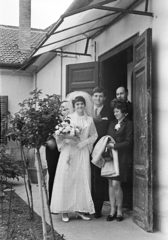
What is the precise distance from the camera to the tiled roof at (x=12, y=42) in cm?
839

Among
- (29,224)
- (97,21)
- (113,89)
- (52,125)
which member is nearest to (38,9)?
(97,21)

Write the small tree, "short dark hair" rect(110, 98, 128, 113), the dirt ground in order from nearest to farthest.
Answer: the small tree → the dirt ground → "short dark hair" rect(110, 98, 128, 113)

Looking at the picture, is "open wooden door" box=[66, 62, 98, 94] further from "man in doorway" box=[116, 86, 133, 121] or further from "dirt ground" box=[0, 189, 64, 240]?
"dirt ground" box=[0, 189, 64, 240]

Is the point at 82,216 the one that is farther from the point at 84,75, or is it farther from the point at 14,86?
the point at 14,86

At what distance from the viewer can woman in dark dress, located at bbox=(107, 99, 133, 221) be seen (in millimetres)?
4543

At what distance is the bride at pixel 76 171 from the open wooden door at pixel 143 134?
0.72m

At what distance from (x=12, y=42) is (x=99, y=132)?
4892 millimetres

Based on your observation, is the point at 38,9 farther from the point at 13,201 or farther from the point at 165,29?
the point at 13,201

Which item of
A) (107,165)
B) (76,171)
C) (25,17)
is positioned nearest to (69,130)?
(76,171)

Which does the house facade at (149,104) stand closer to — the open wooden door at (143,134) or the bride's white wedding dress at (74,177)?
the open wooden door at (143,134)

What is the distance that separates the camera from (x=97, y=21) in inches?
226

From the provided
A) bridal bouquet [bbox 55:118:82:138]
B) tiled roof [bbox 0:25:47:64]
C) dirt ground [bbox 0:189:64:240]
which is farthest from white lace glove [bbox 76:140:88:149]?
tiled roof [bbox 0:25:47:64]

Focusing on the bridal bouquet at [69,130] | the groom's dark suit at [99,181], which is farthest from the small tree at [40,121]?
the groom's dark suit at [99,181]

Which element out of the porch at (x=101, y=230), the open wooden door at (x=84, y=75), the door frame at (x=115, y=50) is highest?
the door frame at (x=115, y=50)
